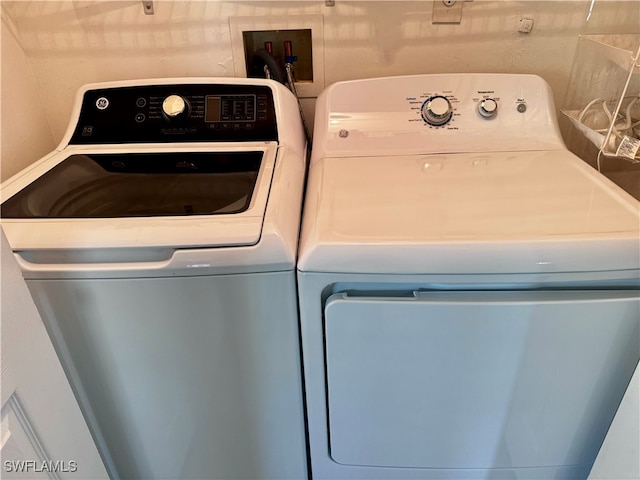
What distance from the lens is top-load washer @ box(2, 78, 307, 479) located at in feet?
2.69

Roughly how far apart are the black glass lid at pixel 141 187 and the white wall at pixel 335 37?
0.38 metres

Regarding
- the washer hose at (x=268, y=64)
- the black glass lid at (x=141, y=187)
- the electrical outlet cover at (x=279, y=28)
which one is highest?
the electrical outlet cover at (x=279, y=28)

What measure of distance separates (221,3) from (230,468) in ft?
3.99

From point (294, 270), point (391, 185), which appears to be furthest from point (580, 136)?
point (294, 270)

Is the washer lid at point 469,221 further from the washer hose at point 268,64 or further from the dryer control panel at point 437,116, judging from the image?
the washer hose at point 268,64

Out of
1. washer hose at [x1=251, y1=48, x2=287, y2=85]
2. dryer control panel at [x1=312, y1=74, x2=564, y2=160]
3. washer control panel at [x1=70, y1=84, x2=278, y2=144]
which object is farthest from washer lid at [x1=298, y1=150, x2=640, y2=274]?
washer hose at [x1=251, y1=48, x2=287, y2=85]

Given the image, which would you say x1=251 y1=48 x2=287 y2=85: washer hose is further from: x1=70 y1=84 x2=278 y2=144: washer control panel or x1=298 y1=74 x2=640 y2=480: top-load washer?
x1=298 y1=74 x2=640 y2=480: top-load washer

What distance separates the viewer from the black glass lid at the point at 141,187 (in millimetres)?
914

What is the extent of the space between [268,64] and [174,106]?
11.6 inches

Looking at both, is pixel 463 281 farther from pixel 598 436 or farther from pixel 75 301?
pixel 75 301

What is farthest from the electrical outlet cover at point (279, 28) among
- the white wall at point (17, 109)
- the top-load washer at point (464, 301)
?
the white wall at point (17, 109)

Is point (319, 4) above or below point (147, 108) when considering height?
above

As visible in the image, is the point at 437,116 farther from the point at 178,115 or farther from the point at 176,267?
the point at 176,267

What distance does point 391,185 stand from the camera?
1001mm
